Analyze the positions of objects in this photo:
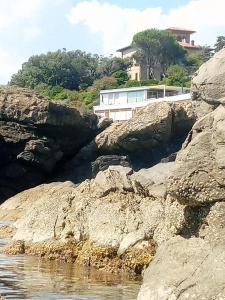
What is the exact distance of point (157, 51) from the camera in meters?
136

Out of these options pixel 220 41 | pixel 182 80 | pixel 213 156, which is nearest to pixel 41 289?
pixel 213 156

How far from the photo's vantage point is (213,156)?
1358 centimetres

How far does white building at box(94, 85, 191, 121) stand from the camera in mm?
93875

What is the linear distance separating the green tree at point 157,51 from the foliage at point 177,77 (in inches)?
449

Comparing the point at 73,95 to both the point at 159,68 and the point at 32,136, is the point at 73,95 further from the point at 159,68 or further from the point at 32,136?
the point at 32,136

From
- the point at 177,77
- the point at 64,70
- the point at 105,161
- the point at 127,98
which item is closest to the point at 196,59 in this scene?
the point at 177,77

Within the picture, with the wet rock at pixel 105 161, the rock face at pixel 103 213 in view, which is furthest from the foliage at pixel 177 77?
the rock face at pixel 103 213

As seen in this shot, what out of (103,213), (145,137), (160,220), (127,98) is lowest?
(160,220)

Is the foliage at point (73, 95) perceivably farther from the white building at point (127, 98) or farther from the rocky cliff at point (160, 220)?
the rocky cliff at point (160, 220)

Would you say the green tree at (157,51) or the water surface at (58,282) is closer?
the water surface at (58,282)

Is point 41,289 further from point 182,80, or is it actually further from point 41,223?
point 182,80

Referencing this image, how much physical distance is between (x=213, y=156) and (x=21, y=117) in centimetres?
4130

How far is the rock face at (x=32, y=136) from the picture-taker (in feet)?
177

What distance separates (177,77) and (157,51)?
19.8 meters
